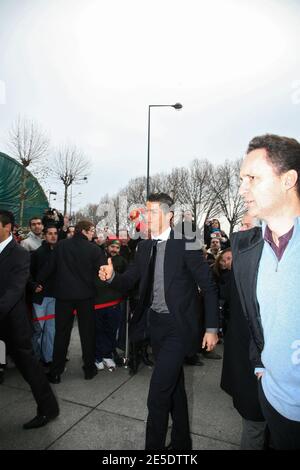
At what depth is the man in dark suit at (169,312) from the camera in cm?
248

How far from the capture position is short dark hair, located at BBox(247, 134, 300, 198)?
4.89 ft

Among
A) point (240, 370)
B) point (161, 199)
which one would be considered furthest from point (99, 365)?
point (240, 370)

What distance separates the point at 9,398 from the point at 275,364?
11.5ft

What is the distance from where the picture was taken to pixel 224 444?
2.87 m

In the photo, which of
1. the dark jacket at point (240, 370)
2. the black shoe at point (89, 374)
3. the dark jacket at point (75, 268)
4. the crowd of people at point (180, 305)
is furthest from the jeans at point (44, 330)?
the dark jacket at point (240, 370)

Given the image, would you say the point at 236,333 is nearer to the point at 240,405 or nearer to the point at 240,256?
the point at 240,405

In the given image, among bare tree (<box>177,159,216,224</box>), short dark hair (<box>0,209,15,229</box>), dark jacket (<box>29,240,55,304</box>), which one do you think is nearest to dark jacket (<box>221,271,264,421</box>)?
short dark hair (<box>0,209,15,229</box>)

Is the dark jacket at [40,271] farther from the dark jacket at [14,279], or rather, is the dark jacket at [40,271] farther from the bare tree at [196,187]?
the bare tree at [196,187]

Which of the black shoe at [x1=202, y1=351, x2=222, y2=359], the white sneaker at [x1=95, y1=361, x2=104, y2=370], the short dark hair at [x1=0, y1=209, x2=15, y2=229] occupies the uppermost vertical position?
the short dark hair at [x1=0, y1=209, x2=15, y2=229]

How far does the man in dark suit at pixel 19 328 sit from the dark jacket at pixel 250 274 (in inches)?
87.3

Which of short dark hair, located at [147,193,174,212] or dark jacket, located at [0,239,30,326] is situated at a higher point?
short dark hair, located at [147,193,174,212]

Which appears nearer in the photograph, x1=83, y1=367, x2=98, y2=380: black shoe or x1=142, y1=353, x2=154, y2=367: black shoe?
x1=83, y1=367, x2=98, y2=380: black shoe

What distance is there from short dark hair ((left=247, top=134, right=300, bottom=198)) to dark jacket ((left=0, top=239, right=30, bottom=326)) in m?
2.55

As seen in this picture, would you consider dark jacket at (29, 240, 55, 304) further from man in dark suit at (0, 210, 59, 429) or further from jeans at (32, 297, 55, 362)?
man in dark suit at (0, 210, 59, 429)
